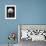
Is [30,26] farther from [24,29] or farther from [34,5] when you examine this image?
[34,5]

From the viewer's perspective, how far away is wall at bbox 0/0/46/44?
12.8ft

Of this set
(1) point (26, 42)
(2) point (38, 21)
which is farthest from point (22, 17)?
(1) point (26, 42)

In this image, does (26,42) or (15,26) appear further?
(15,26)

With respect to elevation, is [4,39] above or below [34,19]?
below

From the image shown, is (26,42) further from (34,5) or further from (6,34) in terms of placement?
(34,5)

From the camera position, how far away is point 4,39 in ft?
12.9

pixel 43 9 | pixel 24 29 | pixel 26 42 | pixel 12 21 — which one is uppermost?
pixel 43 9

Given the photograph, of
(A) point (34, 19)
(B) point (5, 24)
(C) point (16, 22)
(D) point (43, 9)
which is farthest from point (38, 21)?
(B) point (5, 24)

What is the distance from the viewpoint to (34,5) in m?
3.92

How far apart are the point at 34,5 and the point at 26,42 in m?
1.18

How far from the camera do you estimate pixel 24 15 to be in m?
3.92

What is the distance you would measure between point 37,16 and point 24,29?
1.90 feet

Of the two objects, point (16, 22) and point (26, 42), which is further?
point (16, 22)

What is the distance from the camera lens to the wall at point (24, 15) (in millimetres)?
3904
